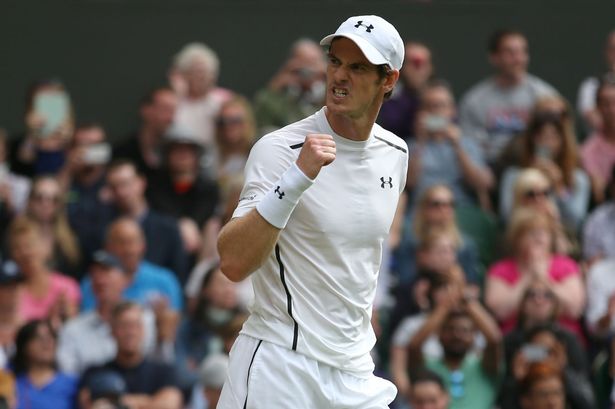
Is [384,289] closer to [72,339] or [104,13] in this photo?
[72,339]

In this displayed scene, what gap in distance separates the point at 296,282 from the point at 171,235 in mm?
4948

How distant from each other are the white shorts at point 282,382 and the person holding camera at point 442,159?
5440mm

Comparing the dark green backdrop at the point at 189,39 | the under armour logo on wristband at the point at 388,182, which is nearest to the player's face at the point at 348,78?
the under armour logo on wristband at the point at 388,182

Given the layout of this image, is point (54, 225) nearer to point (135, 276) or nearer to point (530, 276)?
point (135, 276)

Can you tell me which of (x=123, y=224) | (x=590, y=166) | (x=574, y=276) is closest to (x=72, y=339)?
(x=123, y=224)

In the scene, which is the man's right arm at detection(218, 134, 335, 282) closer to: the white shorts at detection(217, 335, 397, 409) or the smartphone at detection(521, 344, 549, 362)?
the white shorts at detection(217, 335, 397, 409)

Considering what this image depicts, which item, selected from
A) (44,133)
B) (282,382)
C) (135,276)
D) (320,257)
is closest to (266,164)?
(320,257)

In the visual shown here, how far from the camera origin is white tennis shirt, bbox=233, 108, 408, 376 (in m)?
5.27

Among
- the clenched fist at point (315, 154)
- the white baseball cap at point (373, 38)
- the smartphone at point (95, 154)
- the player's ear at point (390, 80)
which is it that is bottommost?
the smartphone at point (95, 154)

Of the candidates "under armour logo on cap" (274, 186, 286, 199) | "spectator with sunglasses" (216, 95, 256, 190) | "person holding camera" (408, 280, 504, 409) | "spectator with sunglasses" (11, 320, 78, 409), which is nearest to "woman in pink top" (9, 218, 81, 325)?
"spectator with sunglasses" (11, 320, 78, 409)

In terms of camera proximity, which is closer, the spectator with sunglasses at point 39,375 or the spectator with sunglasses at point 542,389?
the spectator with sunglasses at point 542,389

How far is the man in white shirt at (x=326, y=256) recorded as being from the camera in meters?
5.23

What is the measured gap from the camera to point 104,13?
12.4 meters

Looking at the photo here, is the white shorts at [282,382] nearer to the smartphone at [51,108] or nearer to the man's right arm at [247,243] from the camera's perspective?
the man's right arm at [247,243]
